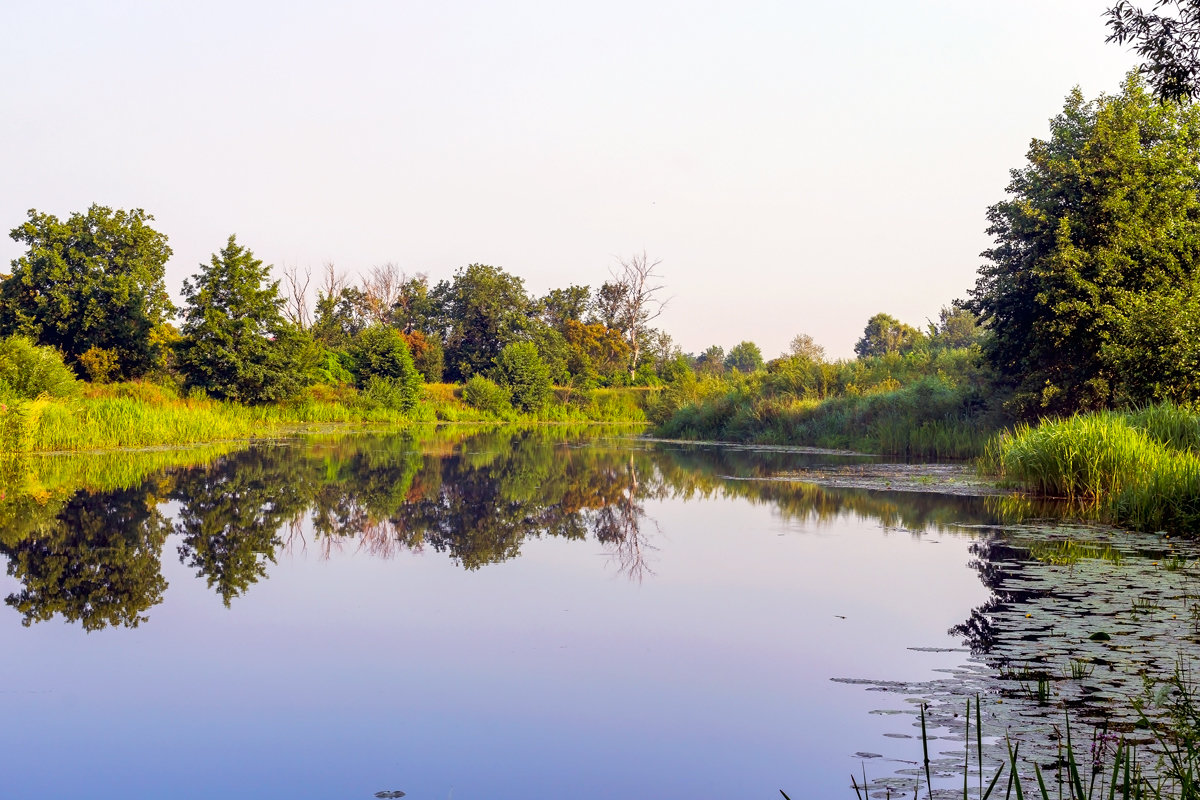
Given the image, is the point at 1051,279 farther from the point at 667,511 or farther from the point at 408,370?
the point at 408,370

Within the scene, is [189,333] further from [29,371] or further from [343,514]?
[343,514]

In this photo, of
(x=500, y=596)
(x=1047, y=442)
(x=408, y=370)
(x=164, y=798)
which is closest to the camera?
(x=164, y=798)

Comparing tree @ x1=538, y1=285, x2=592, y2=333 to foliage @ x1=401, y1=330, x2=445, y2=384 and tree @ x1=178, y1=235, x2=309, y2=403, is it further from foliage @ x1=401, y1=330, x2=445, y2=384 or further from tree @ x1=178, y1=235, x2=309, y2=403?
tree @ x1=178, y1=235, x2=309, y2=403

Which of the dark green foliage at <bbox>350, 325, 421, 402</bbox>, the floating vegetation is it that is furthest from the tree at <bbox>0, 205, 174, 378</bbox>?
the floating vegetation

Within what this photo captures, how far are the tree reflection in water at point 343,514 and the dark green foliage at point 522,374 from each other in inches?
1168

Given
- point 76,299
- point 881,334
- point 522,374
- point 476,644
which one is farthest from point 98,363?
point 881,334

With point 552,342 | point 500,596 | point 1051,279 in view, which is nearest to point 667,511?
point 500,596

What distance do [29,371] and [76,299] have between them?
16.2 meters

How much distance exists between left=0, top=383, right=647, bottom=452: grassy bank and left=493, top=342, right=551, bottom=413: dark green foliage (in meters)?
0.89

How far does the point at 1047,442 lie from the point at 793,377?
757 inches

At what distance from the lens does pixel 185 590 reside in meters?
7.29

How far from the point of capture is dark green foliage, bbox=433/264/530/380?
5731 centimetres

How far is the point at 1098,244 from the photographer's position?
57.2 feet

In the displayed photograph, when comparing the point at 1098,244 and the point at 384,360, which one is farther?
the point at 384,360
